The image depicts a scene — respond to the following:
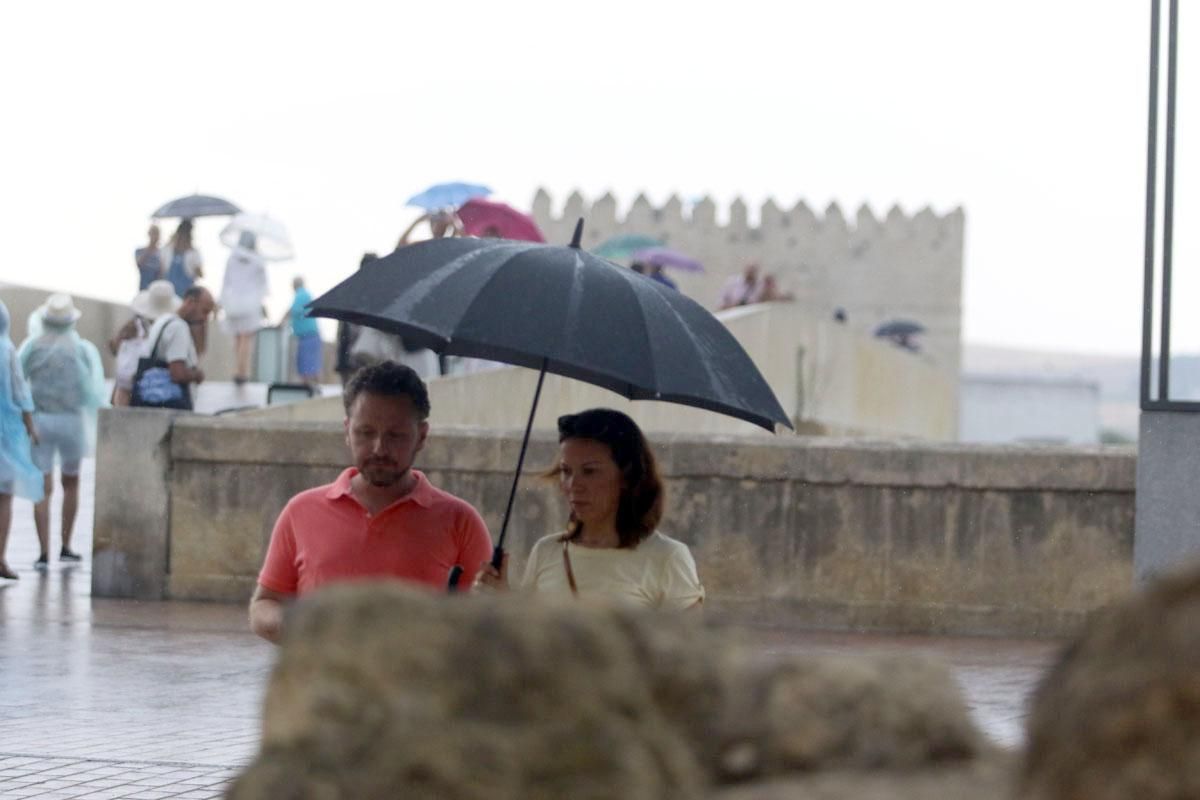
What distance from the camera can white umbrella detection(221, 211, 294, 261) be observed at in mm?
21844

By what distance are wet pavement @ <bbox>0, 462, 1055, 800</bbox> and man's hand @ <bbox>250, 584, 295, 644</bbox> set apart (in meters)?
1.74

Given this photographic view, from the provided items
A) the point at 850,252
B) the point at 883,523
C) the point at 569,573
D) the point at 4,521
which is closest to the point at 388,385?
the point at 569,573

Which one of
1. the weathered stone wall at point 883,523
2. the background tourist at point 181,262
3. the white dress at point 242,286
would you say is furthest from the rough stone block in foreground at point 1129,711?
the white dress at point 242,286

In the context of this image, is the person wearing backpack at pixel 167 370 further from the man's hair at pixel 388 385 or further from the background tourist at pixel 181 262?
the man's hair at pixel 388 385

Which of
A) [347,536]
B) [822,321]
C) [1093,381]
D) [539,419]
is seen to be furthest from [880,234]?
[347,536]

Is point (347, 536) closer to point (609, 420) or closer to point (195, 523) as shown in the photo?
point (609, 420)

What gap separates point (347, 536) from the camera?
15.7 ft

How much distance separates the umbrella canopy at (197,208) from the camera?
2203 cm

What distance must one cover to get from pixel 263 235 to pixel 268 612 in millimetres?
17588

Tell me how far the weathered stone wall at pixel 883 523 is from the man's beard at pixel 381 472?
698 cm

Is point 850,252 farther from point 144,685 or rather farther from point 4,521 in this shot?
point 144,685

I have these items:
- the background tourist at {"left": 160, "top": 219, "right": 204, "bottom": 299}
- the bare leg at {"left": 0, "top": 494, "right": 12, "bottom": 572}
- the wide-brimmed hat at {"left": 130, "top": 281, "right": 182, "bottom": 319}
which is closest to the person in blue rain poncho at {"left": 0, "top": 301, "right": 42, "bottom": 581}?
the bare leg at {"left": 0, "top": 494, "right": 12, "bottom": 572}

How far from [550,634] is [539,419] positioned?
49.9 ft

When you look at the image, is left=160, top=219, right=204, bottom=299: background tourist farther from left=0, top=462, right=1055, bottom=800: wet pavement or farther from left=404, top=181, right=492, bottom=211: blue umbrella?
left=0, top=462, right=1055, bottom=800: wet pavement
